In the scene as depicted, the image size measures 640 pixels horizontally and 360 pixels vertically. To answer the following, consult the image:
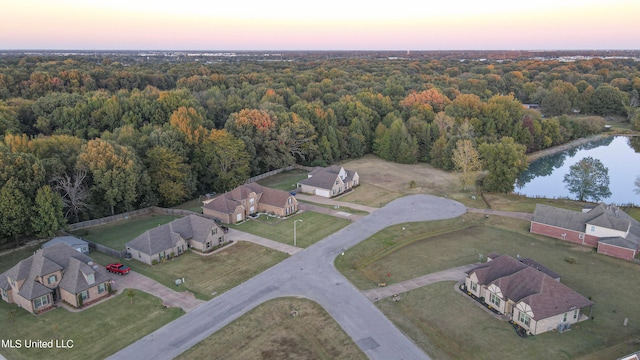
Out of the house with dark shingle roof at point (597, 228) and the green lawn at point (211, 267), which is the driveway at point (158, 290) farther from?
the house with dark shingle roof at point (597, 228)

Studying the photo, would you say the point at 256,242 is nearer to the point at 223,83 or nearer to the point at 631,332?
the point at 631,332

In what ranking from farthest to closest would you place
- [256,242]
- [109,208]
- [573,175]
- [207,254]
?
[573,175], [109,208], [256,242], [207,254]

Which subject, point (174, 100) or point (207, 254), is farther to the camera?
point (174, 100)

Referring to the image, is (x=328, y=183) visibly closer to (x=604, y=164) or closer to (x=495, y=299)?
(x=495, y=299)

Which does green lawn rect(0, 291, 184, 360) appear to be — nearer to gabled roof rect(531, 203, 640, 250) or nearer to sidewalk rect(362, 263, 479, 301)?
sidewalk rect(362, 263, 479, 301)

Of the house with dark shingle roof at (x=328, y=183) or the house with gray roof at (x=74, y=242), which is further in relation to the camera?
the house with dark shingle roof at (x=328, y=183)

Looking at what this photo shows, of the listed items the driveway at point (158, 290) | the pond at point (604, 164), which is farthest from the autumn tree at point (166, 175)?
the pond at point (604, 164)

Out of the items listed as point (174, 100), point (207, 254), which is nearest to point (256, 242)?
point (207, 254)
